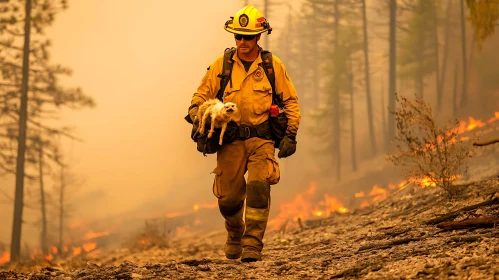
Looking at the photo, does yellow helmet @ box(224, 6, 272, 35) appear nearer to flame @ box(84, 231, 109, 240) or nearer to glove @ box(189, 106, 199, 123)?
glove @ box(189, 106, 199, 123)

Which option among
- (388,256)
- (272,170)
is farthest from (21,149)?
(388,256)

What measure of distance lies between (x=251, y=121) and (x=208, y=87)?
2.23 feet

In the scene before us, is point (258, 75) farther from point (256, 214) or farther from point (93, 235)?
point (93, 235)

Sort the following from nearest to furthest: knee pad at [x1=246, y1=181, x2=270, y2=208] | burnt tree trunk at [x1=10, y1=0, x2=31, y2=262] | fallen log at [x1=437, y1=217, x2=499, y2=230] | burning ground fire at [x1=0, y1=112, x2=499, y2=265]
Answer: fallen log at [x1=437, y1=217, x2=499, y2=230] < knee pad at [x1=246, y1=181, x2=270, y2=208] < burnt tree trunk at [x1=10, y1=0, x2=31, y2=262] < burning ground fire at [x1=0, y1=112, x2=499, y2=265]

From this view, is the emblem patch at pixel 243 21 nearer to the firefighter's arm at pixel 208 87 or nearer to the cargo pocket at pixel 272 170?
the firefighter's arm at pixel 208 87

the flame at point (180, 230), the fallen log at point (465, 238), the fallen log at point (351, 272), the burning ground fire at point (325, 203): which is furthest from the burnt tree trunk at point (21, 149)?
the fallen log at point (465, 238)

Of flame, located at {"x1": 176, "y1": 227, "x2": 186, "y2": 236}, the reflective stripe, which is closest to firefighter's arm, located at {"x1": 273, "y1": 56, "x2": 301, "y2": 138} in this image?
the reflective stripe

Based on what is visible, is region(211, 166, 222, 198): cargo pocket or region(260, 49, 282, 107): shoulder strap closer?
region(260, 49, 282, 107): shoulder strap

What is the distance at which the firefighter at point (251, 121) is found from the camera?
7008 mm

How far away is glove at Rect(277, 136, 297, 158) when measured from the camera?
23.0 feet

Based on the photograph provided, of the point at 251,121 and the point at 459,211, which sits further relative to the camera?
the point at 459,211

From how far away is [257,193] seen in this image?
274 inches

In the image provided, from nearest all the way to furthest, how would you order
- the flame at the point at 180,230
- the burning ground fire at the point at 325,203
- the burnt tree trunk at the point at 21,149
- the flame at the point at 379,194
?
the burnt tree trunk at the point at 21,149, the flame at the point at 379,194, the burning ground fire at the point at 325,203, the flame at the point at 180,230

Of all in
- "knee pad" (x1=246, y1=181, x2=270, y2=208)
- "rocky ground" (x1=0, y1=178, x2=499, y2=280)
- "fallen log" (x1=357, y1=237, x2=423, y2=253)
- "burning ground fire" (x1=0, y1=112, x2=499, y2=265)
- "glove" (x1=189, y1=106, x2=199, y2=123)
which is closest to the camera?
"rocky ground" (x1=0, y1=178, x2=499, y2=280)
